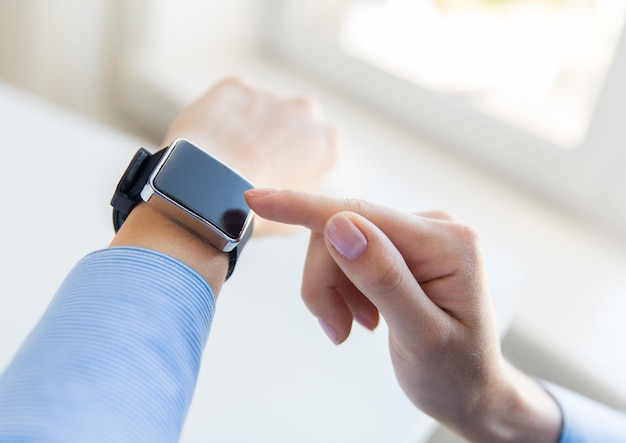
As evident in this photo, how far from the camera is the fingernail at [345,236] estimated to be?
1.55 ft

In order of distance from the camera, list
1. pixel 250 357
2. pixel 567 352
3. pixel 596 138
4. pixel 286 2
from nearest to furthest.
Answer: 1. pixel 250 357
2. pixel 567 352
3. pixel 596 138
4. pixel 286 2

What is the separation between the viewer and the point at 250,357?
650mm

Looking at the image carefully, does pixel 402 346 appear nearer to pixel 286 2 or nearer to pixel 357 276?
pixel 357 276

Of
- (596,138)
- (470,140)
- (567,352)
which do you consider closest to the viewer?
(567,352)

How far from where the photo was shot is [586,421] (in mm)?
638

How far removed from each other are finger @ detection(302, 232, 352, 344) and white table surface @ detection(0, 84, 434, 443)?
0.06 metres

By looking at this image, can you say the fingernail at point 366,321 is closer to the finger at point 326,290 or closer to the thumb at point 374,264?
the finger at point 326,290

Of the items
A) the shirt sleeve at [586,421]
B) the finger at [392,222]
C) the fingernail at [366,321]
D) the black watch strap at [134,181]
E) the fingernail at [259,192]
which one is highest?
the fingernail at [259,192]

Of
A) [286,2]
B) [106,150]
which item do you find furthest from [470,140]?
[106,150]

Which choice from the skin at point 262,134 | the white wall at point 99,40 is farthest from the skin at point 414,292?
the white wall at point 99,40

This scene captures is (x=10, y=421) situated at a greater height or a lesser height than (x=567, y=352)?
greater

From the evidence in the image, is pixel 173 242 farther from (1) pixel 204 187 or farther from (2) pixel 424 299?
(2) pixel 424 299

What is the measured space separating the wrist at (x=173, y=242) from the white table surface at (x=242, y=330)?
0.10 m

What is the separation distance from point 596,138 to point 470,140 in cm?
19
